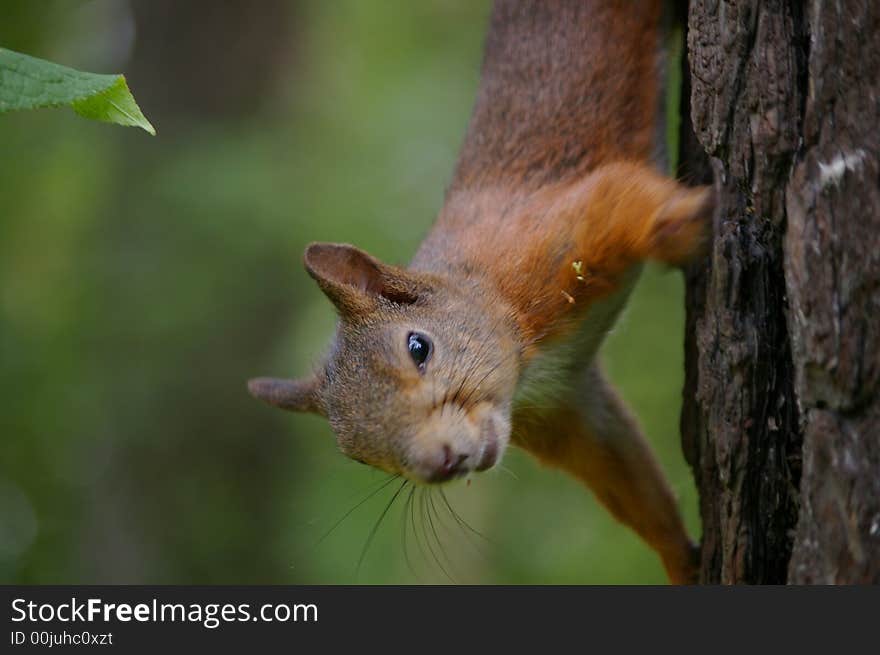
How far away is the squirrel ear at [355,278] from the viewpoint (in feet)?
11.6

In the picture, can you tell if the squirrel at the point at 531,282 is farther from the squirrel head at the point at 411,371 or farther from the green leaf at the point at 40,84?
the green leaf at the point at 40,84

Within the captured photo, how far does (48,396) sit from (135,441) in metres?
1.22

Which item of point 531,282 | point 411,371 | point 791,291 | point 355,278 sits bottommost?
point 411,371

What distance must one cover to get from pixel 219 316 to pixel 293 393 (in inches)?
139

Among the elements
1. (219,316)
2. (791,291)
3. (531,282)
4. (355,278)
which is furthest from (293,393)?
(219,316)

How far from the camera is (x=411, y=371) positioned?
133 inches

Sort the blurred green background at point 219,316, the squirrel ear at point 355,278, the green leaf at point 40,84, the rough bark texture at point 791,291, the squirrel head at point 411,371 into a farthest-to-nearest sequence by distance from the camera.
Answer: the blurred green background at point 219,316 < the squirrel ear at point 355,278 < the squirrel head at point 411,371 < the rough bark texture at point 791,291 < the green leaf at point 40,84

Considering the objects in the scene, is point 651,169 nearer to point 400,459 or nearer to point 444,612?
point 400,459

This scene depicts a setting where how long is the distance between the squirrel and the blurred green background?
5.05 feet

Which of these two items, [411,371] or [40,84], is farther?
[411,371]

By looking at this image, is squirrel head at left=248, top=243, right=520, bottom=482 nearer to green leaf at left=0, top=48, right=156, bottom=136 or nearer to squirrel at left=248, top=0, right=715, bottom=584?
squirrel at left=248, top=0, right=715, bottom=584

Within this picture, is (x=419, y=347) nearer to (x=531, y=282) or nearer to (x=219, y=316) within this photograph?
(x=531, y=282)

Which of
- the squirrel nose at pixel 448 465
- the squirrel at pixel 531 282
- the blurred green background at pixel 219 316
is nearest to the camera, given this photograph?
the squirrel nose at pixel 448 465

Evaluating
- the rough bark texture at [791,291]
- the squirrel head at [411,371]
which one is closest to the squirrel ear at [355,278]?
the squirrel head at [411,371]
